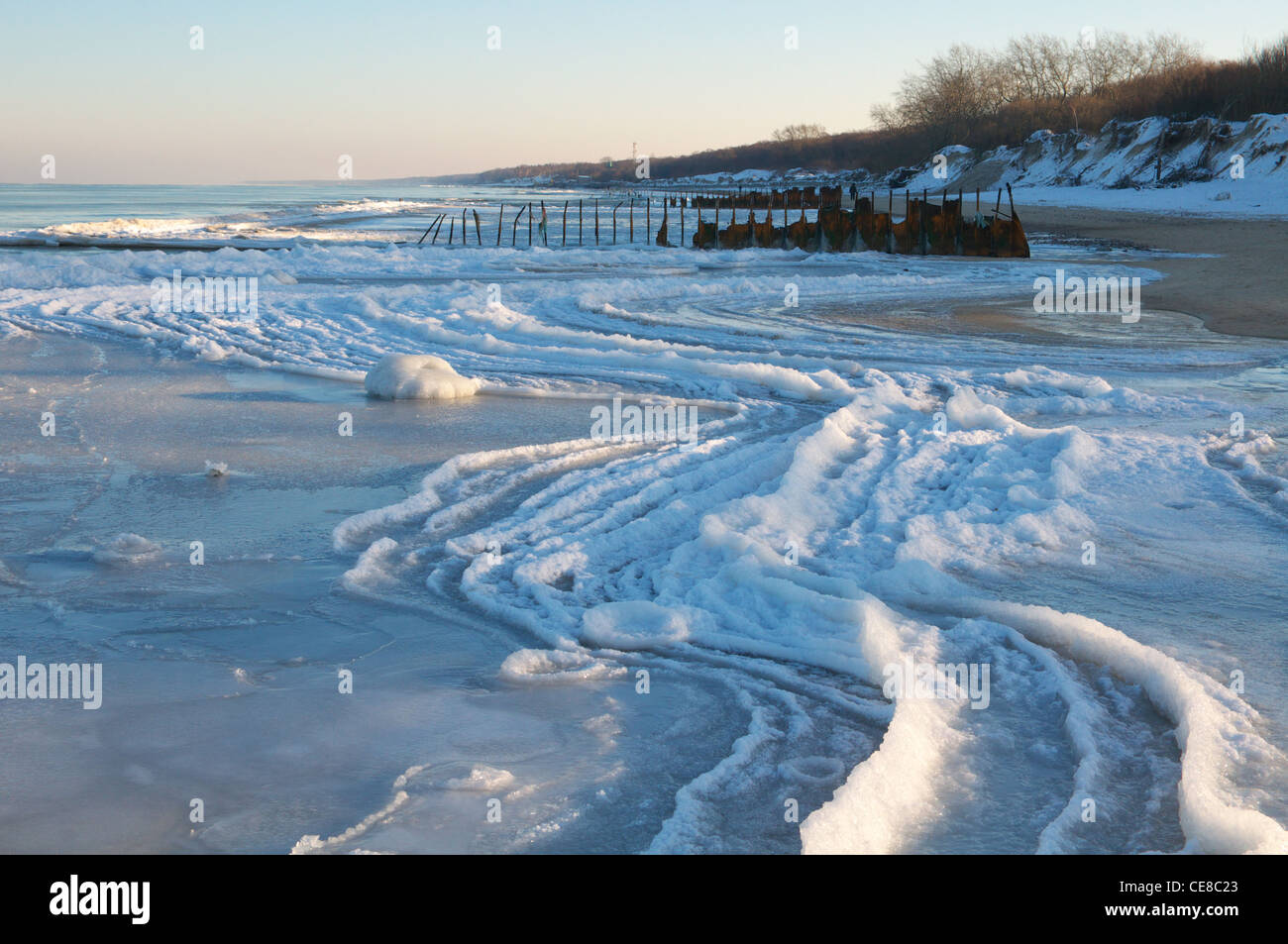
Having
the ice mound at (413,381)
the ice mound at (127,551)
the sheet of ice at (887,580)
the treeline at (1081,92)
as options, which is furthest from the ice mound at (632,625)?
the treeline at (1081,92)

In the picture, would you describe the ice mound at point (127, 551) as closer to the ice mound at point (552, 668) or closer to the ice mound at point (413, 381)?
the ice mound at point (552, 668)

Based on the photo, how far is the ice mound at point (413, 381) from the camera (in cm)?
926

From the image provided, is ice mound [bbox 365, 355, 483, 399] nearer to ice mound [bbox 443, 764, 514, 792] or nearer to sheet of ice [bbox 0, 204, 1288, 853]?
sheet of ice [bbox 0, 204, 1288, 853]

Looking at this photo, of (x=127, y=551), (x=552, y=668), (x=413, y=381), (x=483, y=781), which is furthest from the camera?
(x=413, y=381)

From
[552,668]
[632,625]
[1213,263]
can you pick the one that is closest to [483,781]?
[552,668]

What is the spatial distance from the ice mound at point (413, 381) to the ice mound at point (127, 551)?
3994 mm

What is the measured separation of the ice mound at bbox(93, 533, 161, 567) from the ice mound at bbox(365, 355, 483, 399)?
157 inches

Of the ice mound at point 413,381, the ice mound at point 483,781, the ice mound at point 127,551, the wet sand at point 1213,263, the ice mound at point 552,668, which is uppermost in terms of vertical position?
the wet sand at point 1213,263

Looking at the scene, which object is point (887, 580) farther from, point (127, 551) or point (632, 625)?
point (127, 551)

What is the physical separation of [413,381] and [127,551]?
13.9 ft

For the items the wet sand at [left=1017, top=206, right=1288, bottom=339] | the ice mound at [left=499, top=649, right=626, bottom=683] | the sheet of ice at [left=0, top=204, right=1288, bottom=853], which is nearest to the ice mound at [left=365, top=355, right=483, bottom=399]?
the sheet of ice at [left=0, top=204, right=1288, bottom=853]

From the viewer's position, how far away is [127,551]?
17.1 ft

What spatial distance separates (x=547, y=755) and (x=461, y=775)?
0.94ft
